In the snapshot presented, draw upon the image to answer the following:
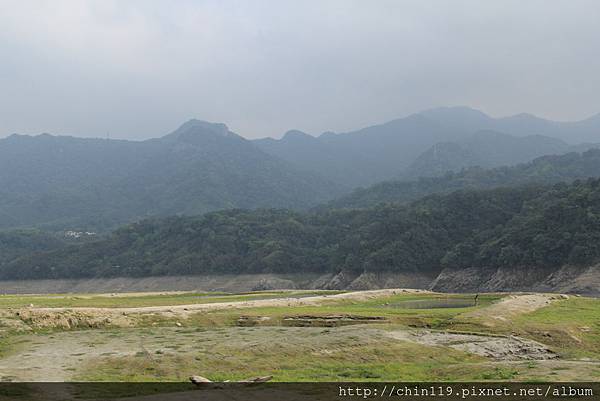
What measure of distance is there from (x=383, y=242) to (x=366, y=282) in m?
16.5

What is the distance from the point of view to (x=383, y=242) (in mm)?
153875

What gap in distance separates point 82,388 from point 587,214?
117627mm

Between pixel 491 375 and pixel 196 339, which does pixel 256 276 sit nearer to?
pixel 196 339

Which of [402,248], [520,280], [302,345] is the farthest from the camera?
[402,248]

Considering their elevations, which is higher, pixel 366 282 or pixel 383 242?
pixel 383 242

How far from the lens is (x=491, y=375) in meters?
22.8

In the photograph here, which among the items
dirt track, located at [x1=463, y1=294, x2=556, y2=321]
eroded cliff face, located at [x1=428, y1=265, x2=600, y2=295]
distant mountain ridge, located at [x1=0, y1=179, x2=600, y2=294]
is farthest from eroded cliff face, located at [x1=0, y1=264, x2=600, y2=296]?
dirt track, located at [x1=463, y1=294, x2=556, y2=321]

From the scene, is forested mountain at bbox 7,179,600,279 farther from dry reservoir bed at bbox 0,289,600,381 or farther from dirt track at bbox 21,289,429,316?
dry reservoir bed at bbox 0,289,600,381

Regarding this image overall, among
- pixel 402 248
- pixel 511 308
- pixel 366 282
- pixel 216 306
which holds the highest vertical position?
pixel 511 308

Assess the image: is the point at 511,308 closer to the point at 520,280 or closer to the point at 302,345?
the point at 302,345

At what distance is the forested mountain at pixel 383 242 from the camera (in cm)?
12075

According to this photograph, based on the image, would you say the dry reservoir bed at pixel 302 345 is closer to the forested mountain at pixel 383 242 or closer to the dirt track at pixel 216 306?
the dirt track at pixel 216 306

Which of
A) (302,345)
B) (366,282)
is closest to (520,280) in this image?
(366,282)

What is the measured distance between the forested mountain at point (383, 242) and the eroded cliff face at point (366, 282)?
2.37m
